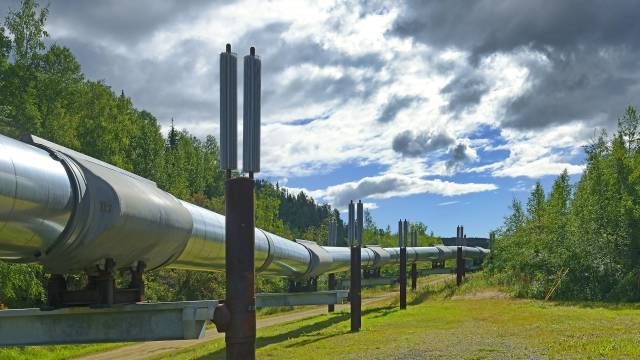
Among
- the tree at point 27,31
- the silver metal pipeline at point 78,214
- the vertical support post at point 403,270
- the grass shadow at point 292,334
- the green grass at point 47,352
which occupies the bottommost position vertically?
the green grass at point 47,352

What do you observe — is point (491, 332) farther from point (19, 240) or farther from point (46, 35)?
point (46, 35)

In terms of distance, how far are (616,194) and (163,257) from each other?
46.1 meters

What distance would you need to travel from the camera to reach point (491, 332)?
24.5m

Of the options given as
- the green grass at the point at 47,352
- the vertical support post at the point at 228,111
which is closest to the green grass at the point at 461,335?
the green grass at the point at 47,352

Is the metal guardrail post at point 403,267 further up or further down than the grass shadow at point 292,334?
further up

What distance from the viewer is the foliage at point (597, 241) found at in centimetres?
4544

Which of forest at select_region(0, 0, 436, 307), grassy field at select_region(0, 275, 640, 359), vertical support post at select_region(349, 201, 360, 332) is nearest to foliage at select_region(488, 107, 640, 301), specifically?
grassy field at select_region(0, 275, 640, 359)

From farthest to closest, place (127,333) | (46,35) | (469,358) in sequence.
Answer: (46,35) < (469,358) < (127,333)

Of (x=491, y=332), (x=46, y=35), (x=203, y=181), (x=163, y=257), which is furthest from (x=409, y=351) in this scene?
(x=203, y=181)

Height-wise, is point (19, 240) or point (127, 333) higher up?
point (19, 240)

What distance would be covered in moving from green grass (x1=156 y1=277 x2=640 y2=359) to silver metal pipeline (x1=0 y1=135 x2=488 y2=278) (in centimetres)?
1121

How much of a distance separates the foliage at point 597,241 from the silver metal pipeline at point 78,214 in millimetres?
40856

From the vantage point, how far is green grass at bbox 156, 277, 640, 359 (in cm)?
1945

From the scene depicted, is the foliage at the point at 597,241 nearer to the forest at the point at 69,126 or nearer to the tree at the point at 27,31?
the forest at the point at 69,126
